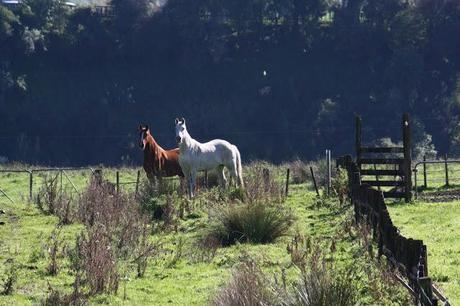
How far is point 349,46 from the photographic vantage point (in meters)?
80.5

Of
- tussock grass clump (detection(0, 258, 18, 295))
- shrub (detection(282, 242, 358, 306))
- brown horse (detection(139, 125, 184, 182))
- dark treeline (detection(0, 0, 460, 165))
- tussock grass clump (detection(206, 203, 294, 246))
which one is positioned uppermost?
dark treeline (detection(0, 0, 460, 165))

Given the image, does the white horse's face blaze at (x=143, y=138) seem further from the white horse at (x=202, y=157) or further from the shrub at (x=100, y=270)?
the shrub at (x=100, y=270)

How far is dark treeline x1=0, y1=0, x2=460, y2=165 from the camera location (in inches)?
2906

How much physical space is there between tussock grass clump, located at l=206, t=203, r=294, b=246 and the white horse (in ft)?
21.7

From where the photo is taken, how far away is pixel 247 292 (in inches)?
348

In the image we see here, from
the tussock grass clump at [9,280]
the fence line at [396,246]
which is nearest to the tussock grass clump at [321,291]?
the fence line at [396,246]

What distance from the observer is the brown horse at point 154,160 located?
24281 mm

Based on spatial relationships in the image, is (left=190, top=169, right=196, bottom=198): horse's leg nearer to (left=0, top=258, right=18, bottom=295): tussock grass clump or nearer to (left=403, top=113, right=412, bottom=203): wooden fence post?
(left=403, top=113, right=412, bottom=203): wooden fence post

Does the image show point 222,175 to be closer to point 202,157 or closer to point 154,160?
point 202,157

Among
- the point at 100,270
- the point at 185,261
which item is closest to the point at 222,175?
the point at 185,261

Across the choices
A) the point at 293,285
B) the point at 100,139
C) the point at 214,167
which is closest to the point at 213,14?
the point at 100,139

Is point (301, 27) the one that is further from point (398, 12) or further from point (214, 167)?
point (214, 167)

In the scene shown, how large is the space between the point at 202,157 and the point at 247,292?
49.9 ft

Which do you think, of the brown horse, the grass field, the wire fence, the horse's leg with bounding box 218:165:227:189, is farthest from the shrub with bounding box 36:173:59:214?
the horse's leg with bounding box 218:165:227:189
